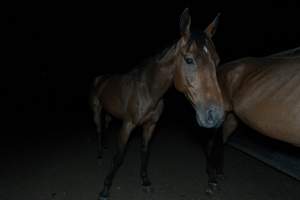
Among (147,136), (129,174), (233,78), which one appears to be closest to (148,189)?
(129,174)

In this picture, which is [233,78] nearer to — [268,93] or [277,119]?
[268,93]

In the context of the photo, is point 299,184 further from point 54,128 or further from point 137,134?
point 54,128

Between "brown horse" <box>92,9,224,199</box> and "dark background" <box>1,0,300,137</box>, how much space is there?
3.33 meters

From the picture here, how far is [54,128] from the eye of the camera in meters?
6.59

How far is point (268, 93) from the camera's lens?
271cm

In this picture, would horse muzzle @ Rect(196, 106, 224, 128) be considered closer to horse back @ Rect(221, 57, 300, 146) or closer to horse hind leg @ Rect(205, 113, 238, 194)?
horse back @ Rect(221, 57, 300, 146)

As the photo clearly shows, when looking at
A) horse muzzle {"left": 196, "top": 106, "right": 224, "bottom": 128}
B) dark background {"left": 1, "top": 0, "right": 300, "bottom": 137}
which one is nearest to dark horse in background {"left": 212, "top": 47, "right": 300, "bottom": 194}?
horse muzzle {"left": 196, "top": 106, "right": 224, "bottom": 128}

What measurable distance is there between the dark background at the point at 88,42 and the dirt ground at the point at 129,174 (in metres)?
1.60

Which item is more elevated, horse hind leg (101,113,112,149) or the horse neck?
the horse neck

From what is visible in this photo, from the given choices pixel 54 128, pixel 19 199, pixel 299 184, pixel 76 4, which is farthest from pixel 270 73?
pixel 76 4

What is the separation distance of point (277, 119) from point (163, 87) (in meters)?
1.24

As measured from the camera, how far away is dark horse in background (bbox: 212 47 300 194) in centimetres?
249

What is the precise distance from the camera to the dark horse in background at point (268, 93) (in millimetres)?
2492

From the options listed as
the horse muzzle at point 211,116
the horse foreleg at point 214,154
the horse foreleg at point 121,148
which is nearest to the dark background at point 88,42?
the horse foreleg at point 214,154
